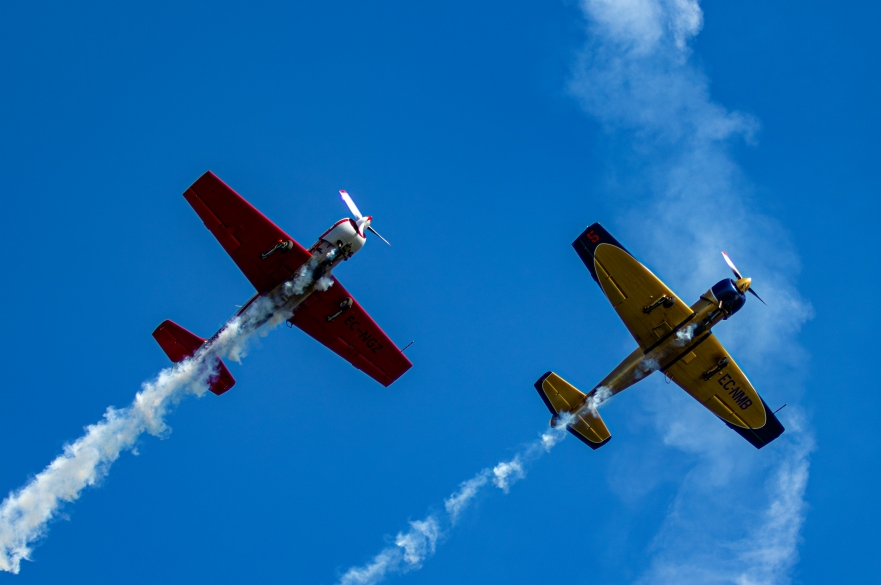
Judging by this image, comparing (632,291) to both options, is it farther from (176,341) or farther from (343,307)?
(176,341)

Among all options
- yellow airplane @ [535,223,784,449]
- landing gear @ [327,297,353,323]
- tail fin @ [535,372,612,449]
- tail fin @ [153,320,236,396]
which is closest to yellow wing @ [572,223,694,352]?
yellow airplane @ [535,223,784,449]

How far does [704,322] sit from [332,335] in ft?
51.0

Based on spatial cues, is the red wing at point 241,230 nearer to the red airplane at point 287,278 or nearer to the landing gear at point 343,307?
the red airplane at point 287,278

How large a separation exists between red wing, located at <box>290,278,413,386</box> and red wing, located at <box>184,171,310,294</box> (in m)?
2.21

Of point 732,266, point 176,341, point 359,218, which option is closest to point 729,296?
point 732,266

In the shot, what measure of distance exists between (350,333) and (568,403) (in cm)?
997

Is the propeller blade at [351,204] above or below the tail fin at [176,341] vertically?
above

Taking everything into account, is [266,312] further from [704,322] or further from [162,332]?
[704,322]

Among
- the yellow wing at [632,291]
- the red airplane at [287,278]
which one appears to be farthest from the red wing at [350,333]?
the yellow wing at [632,291]

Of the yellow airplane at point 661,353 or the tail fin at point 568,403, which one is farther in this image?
the tail fin at point 568,403

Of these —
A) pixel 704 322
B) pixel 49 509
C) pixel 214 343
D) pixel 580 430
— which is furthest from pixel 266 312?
pixel 704 322

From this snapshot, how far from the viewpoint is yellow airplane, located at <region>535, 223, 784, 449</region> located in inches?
1487

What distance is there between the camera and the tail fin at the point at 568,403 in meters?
40.1

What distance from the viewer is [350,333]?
3941 centimetres
